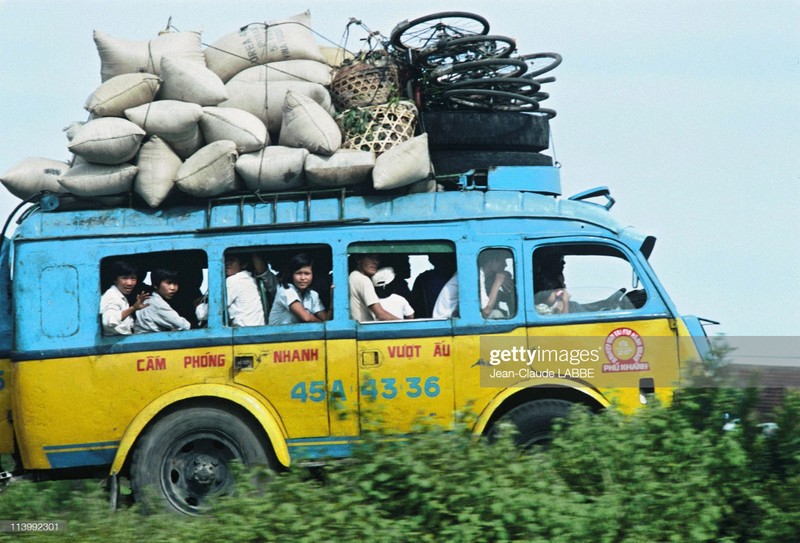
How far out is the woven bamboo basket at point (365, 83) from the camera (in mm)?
8781

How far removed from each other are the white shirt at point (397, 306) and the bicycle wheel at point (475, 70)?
7.05 feet

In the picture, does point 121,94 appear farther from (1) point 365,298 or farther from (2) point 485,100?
(2) point 485,100

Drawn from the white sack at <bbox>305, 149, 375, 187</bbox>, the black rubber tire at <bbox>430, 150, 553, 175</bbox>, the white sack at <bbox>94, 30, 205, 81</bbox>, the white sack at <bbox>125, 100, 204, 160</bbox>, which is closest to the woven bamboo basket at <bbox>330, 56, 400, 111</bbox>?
the black rubber tire at <bbox>430, 150, 553, 175</bbox>

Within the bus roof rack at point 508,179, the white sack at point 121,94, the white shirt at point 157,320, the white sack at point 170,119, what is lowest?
the white shirt at point 157,320

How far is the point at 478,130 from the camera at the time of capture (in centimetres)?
885

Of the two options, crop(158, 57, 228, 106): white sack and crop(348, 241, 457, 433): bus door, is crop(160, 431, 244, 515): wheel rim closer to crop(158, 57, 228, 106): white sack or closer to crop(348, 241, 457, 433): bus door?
crop(348, 241, 457, 433): bus door

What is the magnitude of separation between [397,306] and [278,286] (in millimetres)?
968

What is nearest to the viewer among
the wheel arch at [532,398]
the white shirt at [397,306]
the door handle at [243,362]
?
the wheel arch at [532,398]

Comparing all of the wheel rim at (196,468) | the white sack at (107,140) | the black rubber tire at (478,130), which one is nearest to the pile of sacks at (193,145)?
the white sack at (107,140)

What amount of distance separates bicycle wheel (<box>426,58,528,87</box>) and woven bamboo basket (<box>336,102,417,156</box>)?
66 centimetres

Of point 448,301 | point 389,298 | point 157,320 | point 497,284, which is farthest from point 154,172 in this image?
point 497,284

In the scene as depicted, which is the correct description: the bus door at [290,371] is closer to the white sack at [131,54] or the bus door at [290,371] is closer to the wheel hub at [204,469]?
the wheel hub at [204,469]

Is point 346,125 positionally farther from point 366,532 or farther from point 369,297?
point 366,532

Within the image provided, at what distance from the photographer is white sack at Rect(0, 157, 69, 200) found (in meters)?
8.32
